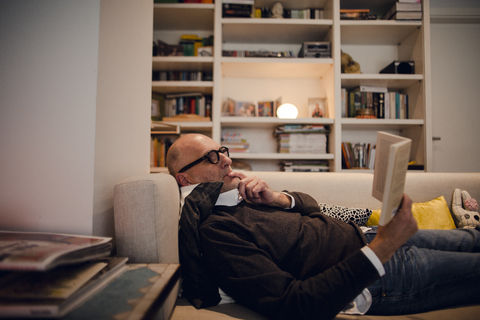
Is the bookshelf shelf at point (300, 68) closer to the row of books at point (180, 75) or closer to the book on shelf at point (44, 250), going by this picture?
the row of books at point (180, 75)

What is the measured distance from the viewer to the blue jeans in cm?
90

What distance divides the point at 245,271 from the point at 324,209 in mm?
800

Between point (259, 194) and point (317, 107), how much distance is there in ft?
5.57

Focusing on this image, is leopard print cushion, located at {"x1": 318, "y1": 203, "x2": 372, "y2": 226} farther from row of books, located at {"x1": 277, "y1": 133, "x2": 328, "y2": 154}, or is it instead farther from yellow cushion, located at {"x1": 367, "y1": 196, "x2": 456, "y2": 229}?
row of books, located at {"x1": 277, "y1": 133, "x2": 328, "y2": 154}

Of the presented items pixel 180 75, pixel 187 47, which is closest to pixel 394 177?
pixel 180 75

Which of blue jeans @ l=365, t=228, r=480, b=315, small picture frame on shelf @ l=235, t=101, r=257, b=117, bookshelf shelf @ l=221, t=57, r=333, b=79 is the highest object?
bookshelf shelf @ l=221, t=57, r=333, b=79

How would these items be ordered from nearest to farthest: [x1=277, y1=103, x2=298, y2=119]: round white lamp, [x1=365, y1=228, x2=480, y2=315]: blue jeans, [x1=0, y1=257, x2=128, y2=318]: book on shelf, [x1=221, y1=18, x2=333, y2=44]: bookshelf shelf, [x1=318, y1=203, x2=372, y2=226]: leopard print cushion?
1. [x1=0, y1=257, x2=128, y2=318]: book on shelf
2. [x1=365, y1=228, x2=480, y2=315]: blue jeans
3. [x1=318, y1=203, x2=372, y2=226]: leopard print cushion
4. [x1=221, y1=18, x2=333, y2=44]: bookshelf shelf
5. [x1=277, y1=103, x2=298, y2=119]: round white lamp

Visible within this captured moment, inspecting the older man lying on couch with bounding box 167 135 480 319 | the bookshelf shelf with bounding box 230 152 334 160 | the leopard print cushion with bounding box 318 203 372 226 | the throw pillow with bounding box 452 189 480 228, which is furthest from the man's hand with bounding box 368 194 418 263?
the bookshelf shelf with bounding box 230 152 334 160

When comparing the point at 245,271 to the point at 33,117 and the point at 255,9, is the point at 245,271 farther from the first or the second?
the point at 255,9

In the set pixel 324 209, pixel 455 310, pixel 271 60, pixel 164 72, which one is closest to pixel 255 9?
pixel 271 60

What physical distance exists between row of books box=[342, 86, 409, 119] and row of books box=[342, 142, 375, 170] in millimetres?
334

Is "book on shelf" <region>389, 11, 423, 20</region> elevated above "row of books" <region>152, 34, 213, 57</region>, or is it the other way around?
"book on shelf" <region>389, 11, 423, 20</region>

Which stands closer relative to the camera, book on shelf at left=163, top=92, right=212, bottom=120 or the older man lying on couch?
the older man lying on couch

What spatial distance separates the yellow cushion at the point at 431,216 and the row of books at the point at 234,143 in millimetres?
1318
